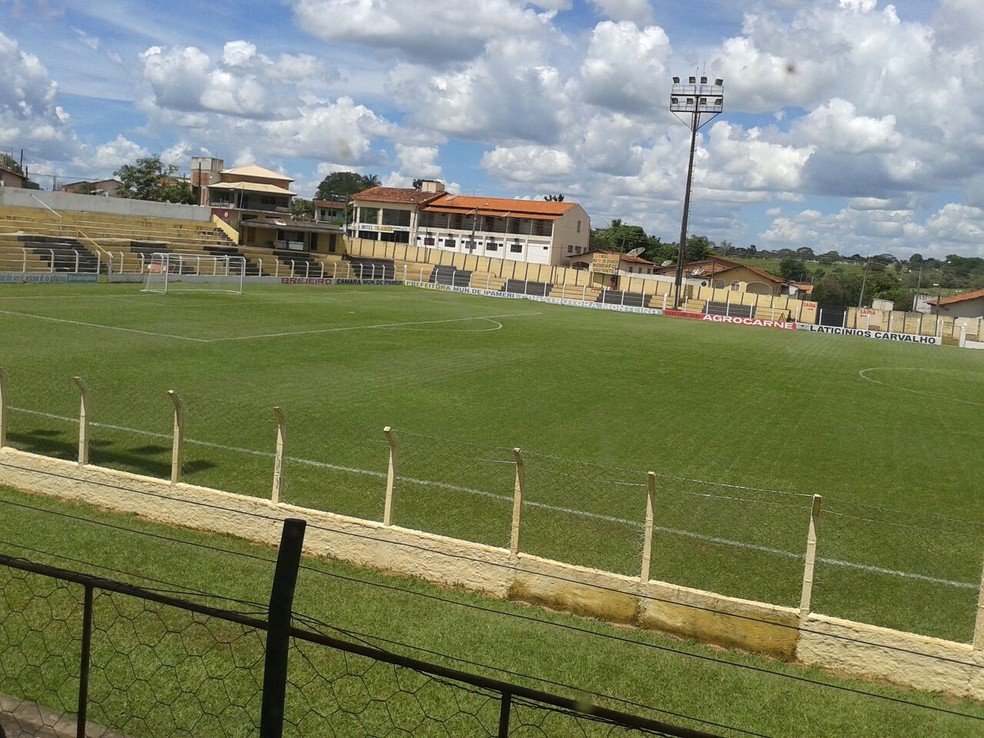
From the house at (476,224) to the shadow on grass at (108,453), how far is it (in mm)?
83978

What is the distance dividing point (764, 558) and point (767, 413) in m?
13.0

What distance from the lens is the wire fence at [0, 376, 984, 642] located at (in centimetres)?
1115

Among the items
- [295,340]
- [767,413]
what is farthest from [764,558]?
[295,340]

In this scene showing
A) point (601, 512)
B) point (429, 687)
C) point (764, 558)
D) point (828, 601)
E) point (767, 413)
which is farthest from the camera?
point (767, 413)

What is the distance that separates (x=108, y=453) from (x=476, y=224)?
9174 cm

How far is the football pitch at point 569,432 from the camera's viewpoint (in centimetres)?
1216

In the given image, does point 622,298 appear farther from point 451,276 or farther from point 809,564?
point 809,564

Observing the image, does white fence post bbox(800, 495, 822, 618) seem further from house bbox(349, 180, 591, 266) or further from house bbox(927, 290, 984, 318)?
house bbox(349, 180, 591, 266)

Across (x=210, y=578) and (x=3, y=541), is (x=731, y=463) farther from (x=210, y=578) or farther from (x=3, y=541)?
(x=3, y=541)

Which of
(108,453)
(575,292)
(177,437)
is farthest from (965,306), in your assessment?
(177,437)

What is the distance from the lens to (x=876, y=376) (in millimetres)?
35781

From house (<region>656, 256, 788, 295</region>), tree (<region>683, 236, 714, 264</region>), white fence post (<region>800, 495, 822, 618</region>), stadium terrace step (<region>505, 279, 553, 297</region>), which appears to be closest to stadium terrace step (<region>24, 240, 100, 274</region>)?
stadium terrace step (<region>505, 279, 553, 297</region>)

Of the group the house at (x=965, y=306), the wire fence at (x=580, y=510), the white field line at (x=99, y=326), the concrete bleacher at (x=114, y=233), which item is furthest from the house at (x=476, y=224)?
the wire fence at (x=580, y=510)

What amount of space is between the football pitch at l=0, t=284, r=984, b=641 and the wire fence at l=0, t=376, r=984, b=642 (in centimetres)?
5
